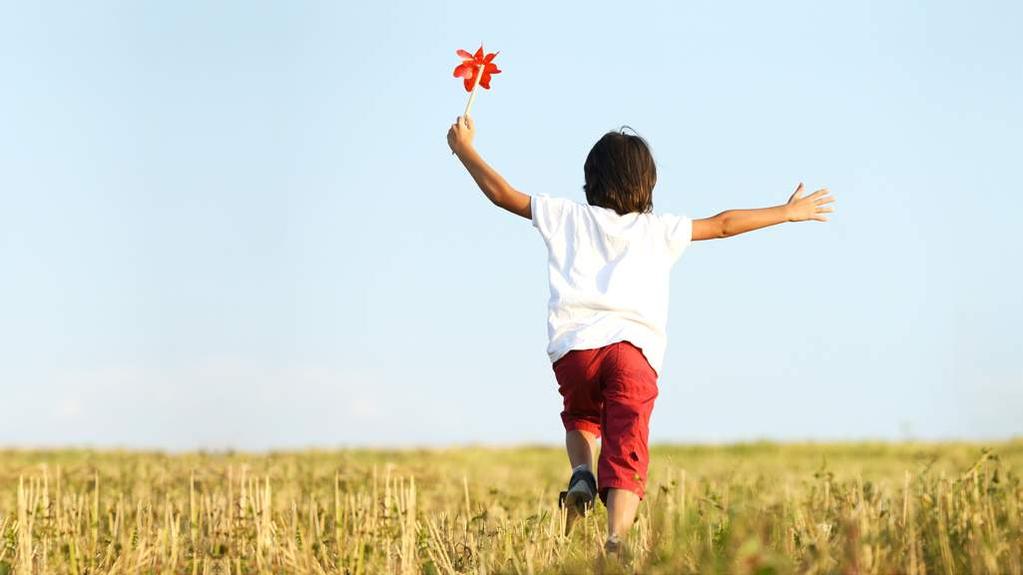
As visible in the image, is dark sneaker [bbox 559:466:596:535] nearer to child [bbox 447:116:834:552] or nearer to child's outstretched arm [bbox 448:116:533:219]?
child [bbox 447:116:834:552]

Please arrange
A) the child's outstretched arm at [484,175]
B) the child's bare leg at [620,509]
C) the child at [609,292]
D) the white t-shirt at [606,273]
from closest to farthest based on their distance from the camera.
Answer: the child's bare leg at [620,509], the child at [609,292], the white t-shirt at [606,273], the child's outstretched arm at [484,175]

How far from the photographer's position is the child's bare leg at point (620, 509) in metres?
5.27

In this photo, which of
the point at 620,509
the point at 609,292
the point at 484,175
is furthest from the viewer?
the point at 484,175

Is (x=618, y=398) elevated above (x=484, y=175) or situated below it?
below

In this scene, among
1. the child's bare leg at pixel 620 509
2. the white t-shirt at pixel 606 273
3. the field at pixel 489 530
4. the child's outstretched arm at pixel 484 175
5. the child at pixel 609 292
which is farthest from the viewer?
the child's outstretched arm at pixel 484 175

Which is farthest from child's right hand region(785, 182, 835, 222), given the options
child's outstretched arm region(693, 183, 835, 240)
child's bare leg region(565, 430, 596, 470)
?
child's bare leg region(565, 430, 596, 470)

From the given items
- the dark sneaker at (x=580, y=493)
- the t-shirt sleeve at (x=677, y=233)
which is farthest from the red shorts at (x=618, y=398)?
the t-shirt sleeve at (x=677, y=233)

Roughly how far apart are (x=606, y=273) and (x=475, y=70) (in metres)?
1.27

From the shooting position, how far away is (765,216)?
5969 mm

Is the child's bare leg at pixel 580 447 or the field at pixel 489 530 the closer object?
the field at pixel 489 530

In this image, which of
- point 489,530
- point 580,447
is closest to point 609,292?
point 580,447

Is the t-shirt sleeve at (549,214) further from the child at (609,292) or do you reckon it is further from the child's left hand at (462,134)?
the child's left hand at (462,134)

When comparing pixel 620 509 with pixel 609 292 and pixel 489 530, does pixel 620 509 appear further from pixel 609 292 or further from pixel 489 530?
pixel 609 292

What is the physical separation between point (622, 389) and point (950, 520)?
1.52m
